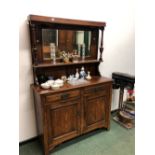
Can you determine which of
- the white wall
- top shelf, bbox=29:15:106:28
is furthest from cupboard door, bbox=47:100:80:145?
top shelf, bbox=29:15:106:28

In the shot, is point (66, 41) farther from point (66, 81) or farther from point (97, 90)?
point (97, 90)

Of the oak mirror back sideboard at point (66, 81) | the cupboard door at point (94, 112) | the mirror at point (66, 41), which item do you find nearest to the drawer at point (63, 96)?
the oak mirror back sideboard at point (66, 81)

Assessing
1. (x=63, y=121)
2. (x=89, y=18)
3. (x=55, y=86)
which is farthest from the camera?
(x=89, y=18)

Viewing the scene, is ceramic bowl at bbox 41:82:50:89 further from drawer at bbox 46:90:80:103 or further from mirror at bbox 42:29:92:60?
mirror at bbox 42:29:92:60

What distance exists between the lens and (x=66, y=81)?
87.7 inches

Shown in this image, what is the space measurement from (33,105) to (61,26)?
1208 mm

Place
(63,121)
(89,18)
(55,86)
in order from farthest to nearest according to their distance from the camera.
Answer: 1. (89,18)
2. (63,121)
3. (55,86)

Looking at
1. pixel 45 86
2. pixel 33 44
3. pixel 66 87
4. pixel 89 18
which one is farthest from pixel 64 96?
pixel 89 18

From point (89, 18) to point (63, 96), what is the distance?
4.40ft

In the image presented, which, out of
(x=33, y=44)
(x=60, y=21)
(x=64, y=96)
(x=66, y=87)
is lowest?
(x=64, y=96)

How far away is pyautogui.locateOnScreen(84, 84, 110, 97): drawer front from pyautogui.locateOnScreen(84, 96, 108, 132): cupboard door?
0.21ft

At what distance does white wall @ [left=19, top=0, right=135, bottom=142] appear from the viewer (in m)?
1.97

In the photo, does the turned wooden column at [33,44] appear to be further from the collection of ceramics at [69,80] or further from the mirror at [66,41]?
the collection of ceramics at [69,80]

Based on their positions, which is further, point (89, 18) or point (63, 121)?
point (89, 18)
